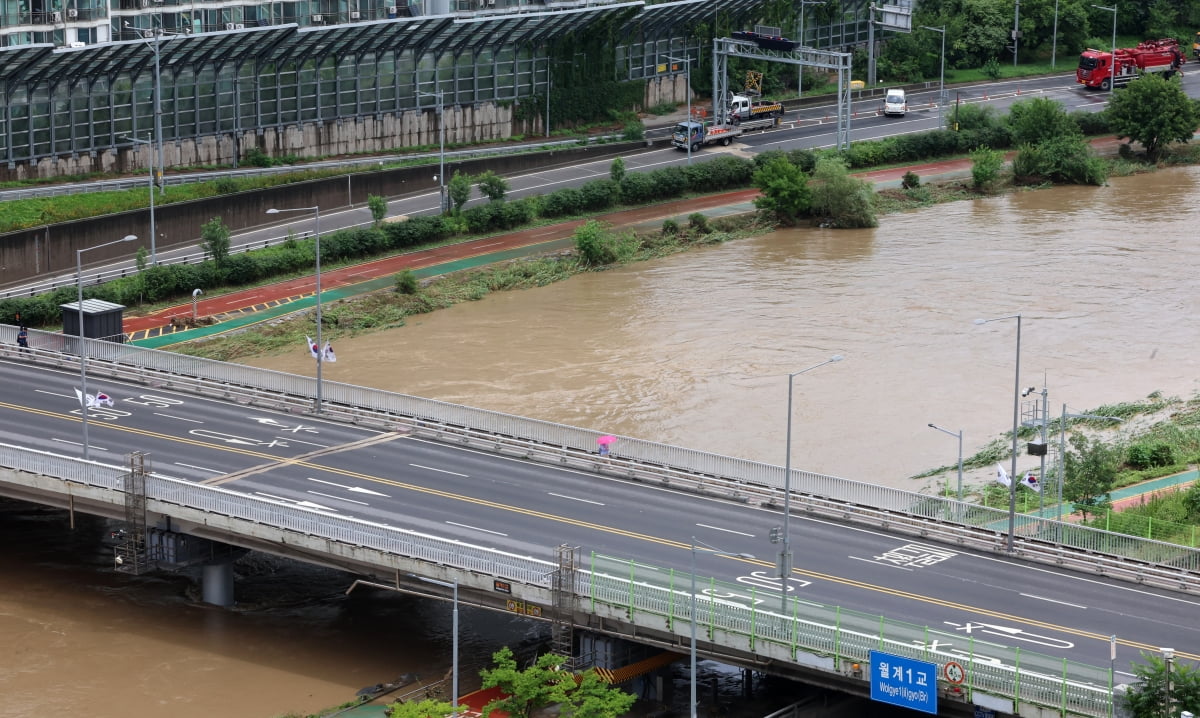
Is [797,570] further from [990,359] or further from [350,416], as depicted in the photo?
[990,359]

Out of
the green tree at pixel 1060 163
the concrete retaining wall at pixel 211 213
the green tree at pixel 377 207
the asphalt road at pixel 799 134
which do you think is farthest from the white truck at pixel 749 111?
the green tree at pixel 377 207

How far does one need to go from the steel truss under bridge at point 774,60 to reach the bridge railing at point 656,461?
6735 centimetres

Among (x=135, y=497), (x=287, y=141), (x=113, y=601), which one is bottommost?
(x=113, y=601)

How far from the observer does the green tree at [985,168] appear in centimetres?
13088

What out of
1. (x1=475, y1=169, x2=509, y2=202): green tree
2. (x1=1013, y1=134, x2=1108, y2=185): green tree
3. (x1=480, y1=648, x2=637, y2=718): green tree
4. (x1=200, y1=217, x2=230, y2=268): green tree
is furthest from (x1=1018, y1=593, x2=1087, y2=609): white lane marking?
(x1=1013, y1=134, x2=1108, y2=185): green tree

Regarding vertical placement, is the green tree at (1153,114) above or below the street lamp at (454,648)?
above

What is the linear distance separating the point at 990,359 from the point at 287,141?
5682 cm

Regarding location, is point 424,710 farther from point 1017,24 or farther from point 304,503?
point 1017,24

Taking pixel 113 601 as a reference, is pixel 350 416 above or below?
above

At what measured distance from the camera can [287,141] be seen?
426ft

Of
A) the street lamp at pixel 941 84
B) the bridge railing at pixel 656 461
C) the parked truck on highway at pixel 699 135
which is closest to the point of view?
the bridge railing at pixel 656 461

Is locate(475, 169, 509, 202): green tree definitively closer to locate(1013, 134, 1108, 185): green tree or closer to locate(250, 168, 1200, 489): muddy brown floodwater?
locate(250, 168, 1200, 489): muddy brown floodwater

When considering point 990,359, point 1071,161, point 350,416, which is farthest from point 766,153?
point 350,416

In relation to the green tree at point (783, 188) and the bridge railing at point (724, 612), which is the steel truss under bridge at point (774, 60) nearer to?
the green tree at point (783, 188)
